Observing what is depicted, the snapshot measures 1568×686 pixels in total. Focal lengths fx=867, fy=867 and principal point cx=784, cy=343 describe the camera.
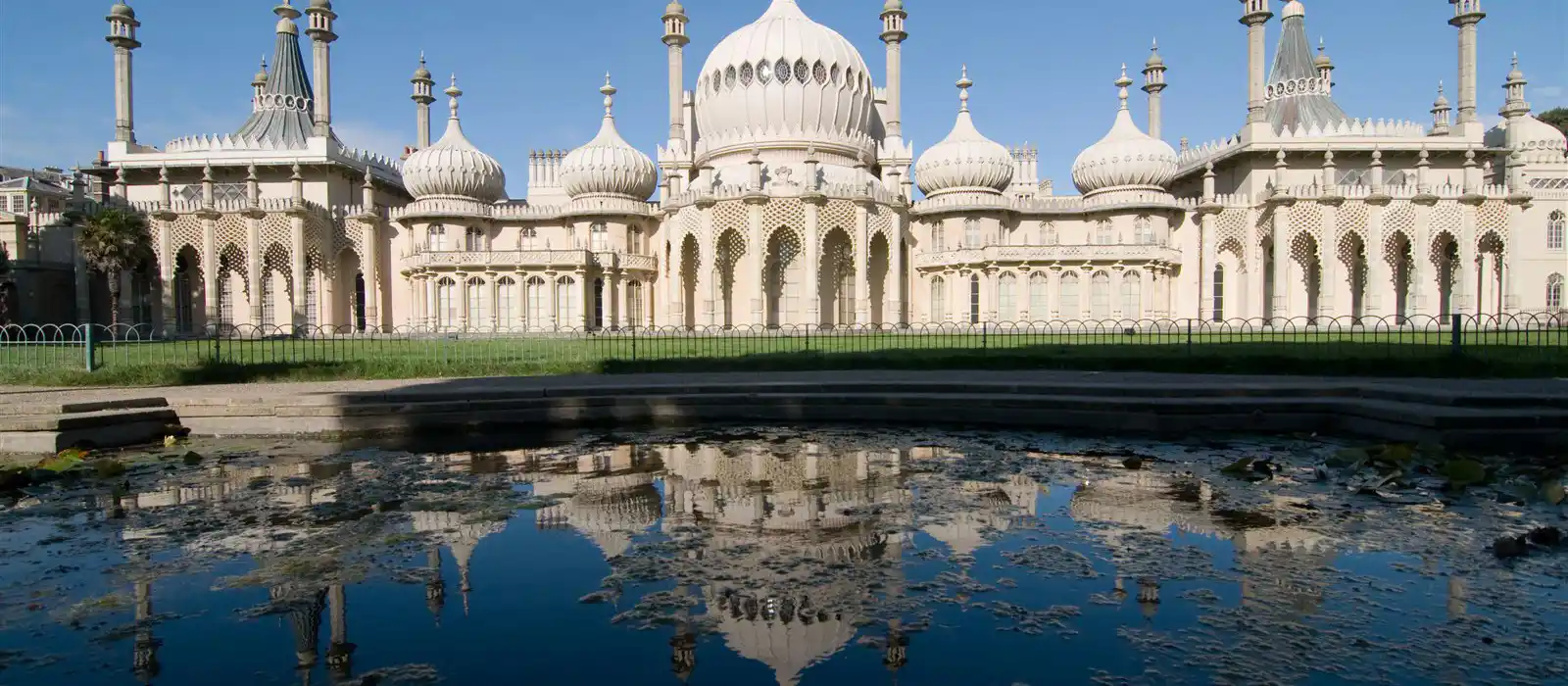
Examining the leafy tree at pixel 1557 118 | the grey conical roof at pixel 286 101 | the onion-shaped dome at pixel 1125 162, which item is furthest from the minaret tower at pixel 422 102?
the leafy tree at pixel 1557 118

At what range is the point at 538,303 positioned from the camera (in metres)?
31.6

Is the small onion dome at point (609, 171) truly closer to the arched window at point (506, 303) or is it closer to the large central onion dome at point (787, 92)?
the large central onion dome at point (787, 92)

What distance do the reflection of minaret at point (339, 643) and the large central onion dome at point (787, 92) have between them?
30.1 m

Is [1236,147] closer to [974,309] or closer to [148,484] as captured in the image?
[974,309]

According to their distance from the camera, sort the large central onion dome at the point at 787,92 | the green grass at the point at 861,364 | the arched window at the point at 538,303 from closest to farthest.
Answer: the green grass at the point at 861,364 → the arched window at the point at 538,303 → the large central onion dome at the point at 787,92

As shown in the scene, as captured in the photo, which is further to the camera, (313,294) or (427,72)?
(427,72)

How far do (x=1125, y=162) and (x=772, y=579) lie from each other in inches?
1274

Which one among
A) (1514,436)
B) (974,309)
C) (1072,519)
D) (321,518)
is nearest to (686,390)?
(321,518)

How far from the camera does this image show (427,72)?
42.9 metres

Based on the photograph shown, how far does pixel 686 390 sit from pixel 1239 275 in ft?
Result: 97.4

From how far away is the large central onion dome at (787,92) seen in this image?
109ft

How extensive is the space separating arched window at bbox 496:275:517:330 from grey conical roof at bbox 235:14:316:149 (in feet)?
44.5

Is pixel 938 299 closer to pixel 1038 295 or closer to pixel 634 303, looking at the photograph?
pixel 1038 295

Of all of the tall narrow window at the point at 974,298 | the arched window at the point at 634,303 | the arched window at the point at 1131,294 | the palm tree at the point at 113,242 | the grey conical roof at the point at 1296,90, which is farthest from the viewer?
the grey conical roof at the point at 1296,90
